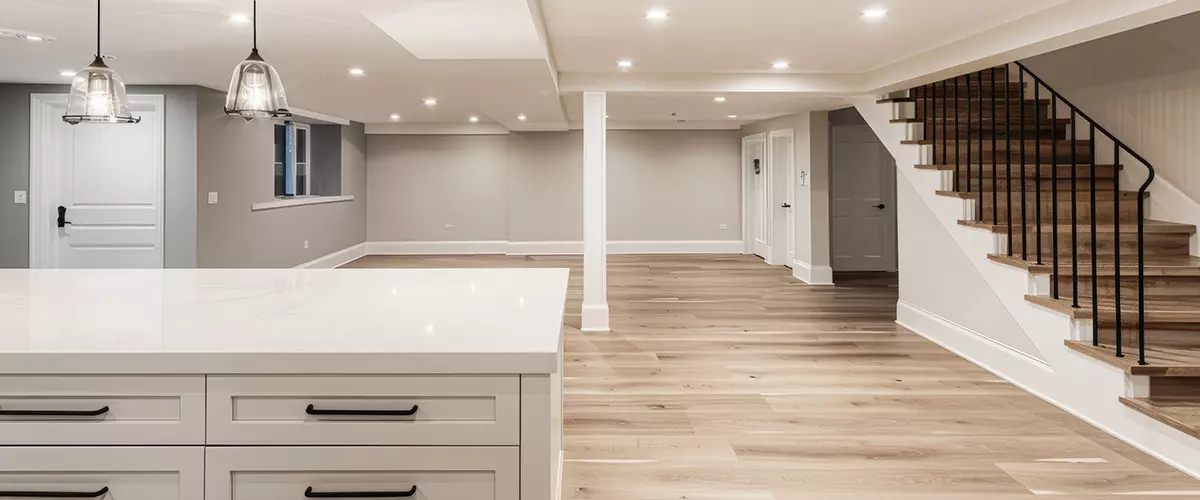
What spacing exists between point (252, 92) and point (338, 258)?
8.73 metres

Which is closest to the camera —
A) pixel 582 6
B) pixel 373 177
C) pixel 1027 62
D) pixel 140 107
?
pixel 582 6

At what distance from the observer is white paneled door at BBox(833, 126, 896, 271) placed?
9719mm

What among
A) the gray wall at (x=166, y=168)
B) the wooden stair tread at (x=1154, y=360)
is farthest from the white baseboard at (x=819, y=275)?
the gray wall at (x=166, y=168)

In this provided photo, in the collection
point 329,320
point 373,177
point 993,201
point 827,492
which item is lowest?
point 827,492

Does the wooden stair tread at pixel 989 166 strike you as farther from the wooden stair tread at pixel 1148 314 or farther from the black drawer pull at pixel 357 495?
the black drawer pull at pixel 357 495

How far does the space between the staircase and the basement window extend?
24.9 feet

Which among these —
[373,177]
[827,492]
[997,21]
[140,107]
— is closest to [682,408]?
[827,492]

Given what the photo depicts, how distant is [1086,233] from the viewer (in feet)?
14.4

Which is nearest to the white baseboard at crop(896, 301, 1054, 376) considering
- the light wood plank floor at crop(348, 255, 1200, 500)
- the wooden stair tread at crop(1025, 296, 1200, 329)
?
the light wood plank floor at crop(348, 255, 1200, 500)

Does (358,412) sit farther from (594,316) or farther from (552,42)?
(594,316)

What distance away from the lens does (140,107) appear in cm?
662

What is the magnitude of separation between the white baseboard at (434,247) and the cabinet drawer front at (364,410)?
35.2ft

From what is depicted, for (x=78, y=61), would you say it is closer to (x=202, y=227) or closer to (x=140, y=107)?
(x=140, y=107)

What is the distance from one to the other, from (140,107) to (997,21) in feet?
21.9
